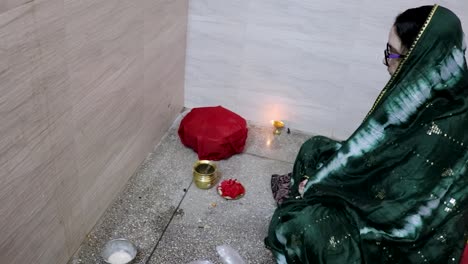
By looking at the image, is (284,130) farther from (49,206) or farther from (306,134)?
(49,206)

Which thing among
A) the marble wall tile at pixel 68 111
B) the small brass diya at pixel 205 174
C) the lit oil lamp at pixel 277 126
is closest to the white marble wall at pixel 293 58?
the lit oil lamp at pixel 277 126

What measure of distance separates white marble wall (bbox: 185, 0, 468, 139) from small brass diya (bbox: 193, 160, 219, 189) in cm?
67

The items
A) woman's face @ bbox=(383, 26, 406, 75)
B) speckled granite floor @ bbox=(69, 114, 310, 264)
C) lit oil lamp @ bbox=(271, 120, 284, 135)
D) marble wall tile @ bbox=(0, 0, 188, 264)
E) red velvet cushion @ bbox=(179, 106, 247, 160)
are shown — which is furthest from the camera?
lit oil lamp @ bbox=(271, 120, 284, 135)

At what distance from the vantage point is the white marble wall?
2641 mm

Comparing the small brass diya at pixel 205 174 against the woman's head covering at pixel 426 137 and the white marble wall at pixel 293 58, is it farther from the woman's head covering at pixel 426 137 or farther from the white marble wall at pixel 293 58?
the woman's head covering at pixel 426 137

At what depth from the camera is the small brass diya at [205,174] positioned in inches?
94.3

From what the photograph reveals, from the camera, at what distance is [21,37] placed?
4.59 ft

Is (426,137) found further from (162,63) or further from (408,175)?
(162,63)

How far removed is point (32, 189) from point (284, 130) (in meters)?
1.75

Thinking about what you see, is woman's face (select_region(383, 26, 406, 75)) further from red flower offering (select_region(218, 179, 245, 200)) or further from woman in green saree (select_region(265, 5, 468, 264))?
red flower offering (select_region(218, 179, 245, 200))

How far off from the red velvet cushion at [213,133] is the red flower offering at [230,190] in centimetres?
25

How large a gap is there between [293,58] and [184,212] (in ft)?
3.77

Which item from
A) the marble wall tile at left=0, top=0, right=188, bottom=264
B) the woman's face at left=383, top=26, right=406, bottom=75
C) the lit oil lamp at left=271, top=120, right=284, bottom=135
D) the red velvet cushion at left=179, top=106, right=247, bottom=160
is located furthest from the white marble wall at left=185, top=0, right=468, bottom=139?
the woman's face at left=383, top=26, right=406, bottom=75

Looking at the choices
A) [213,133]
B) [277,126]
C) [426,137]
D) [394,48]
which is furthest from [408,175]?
[277,126]
